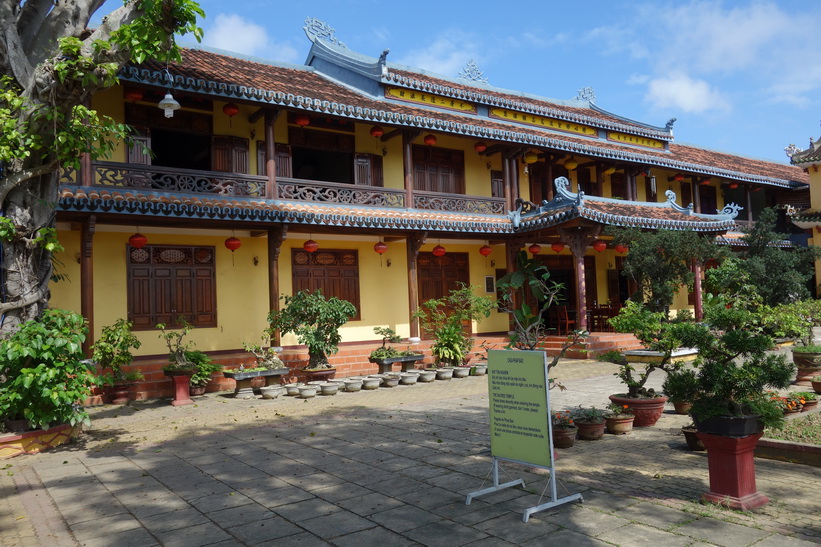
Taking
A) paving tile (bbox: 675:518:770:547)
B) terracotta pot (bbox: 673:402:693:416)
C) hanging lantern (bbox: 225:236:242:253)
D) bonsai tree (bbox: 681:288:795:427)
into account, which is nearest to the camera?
paving tile (bbox: 675:518:770:547)

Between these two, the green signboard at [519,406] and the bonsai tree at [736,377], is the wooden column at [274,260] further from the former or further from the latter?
the bonsai tree at [736,377]

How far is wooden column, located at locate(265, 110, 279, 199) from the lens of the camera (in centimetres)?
1186

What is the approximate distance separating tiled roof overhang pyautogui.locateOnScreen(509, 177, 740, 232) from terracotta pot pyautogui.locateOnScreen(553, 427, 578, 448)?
8.15m

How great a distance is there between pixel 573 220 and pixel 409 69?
23.4 feet

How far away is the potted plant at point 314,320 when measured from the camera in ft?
34.2

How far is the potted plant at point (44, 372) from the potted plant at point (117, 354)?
106 inches

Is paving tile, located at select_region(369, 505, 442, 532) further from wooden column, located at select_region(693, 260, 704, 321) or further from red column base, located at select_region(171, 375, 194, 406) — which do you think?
wooden column, located at select_region(693, 260, 704, 321)

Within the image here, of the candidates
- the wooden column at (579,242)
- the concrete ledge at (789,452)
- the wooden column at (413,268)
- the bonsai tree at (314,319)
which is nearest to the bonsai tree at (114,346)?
the bonsai tree at (314,319)

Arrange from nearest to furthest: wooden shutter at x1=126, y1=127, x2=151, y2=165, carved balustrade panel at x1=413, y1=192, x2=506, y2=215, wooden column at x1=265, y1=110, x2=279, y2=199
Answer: wooden shutter at x1=126, y1=127, x2=151, y2=165 → wooden column at x1=265, y1=110, x2=279, y2=199 → carved balustrade panel at x1=413, y1=192, x2=506, y2=215

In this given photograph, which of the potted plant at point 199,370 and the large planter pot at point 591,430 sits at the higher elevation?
the potted plant at point 199,370

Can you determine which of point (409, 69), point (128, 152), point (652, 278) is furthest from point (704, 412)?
point (409, 69)

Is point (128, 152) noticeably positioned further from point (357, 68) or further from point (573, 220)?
point (573, 220)

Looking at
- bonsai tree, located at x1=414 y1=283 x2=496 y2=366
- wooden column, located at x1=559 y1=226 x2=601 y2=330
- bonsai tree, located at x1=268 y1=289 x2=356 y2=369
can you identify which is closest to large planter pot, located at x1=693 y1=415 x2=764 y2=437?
bonsai tree, located at x1=268 y1=289 x2=356 y2=369

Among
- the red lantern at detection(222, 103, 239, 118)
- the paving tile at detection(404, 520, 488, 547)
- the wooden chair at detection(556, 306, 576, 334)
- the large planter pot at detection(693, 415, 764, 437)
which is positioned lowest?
the paving tile at detection(404, 520, 488, 547)
